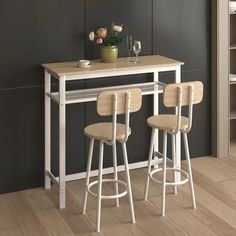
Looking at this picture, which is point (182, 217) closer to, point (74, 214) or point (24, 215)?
point (74, 214)

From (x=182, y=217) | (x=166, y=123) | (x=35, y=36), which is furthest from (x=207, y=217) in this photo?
(x=35, y=36)

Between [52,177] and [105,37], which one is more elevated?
[105,37]

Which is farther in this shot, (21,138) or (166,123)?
(21,138)

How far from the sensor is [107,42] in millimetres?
4809

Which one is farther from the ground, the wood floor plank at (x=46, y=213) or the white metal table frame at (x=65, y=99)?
the white metal table frame at (x=65, y=99)

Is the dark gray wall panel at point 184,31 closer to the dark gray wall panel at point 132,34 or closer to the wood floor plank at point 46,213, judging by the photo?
the dark gray wall panel at point 132,34

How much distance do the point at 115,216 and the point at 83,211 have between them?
0.25 m

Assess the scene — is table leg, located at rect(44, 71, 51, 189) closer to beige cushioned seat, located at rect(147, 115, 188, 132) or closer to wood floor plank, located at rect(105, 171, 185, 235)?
wood floor plank, located at rect(105, 171, 185, 235)

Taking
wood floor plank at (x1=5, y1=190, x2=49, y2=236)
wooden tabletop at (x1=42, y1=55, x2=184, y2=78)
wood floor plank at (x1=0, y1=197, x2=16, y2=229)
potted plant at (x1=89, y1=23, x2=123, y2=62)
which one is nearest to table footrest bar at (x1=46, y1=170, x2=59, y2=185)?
wood floor plank at (x1=5, y1=190, x2=49, y2=236)

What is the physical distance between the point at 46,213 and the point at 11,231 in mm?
378

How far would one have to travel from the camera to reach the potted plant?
4.72 metres

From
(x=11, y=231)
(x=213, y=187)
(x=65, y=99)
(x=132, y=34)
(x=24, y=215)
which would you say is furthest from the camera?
(x=132, y=34)

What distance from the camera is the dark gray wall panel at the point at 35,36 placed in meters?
4.59

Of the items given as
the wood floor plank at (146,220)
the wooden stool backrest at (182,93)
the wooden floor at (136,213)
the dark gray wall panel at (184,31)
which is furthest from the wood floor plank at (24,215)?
the dark gray wall panel at (184,31)
